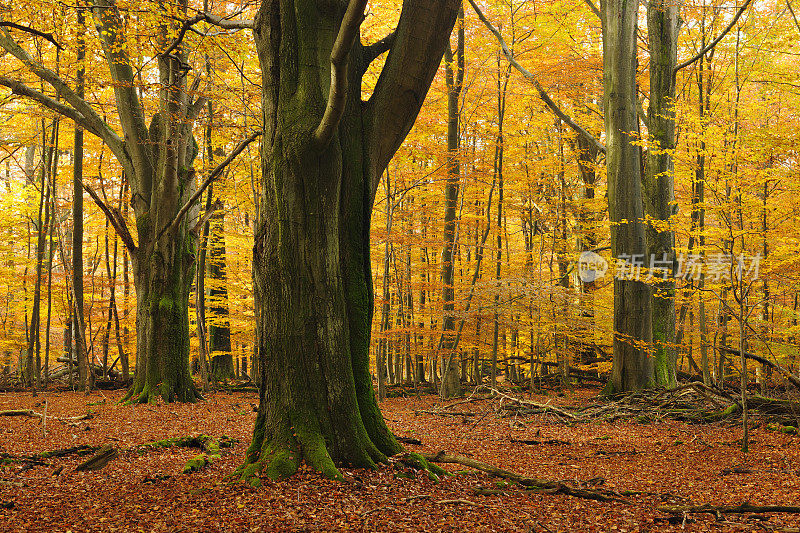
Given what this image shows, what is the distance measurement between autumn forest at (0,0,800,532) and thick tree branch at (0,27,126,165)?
0.24 ft

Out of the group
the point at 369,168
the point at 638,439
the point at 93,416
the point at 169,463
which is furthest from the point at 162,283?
the point at 638,439

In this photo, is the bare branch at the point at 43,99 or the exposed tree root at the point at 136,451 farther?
the bare branch at the point at 43,99

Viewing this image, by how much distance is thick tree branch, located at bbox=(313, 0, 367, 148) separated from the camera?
10.3 ft

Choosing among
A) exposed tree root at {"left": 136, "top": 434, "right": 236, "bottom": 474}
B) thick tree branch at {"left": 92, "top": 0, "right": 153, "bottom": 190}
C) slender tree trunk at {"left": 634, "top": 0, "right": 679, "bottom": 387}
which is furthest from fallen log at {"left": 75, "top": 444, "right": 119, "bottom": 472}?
slender tree trunk at {"left": 634, "top": 0, "right": 679, "bottom": 387}

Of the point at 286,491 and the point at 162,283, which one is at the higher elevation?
the point at 162,283

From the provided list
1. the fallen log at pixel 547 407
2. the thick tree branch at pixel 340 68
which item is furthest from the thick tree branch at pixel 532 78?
the thick tree branch at pixel 340 68

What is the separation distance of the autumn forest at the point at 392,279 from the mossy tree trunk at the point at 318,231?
0.9 inches

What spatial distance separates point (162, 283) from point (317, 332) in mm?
7234

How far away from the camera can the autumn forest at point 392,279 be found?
4027 millimetres

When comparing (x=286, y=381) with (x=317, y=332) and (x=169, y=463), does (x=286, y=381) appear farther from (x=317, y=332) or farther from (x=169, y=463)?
(x=169, y=463)

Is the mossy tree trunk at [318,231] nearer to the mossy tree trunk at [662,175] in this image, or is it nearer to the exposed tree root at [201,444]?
the exposed tree root at [201,444]

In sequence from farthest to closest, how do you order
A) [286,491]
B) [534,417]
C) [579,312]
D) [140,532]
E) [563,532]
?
[579,312]
[534,417]
[286,491]
[563,532]
[140,532]

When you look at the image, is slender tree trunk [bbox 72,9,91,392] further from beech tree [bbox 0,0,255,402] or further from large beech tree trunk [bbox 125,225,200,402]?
large beech tree trunk [bbox 125,225,200,402]

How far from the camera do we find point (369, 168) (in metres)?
4.72
